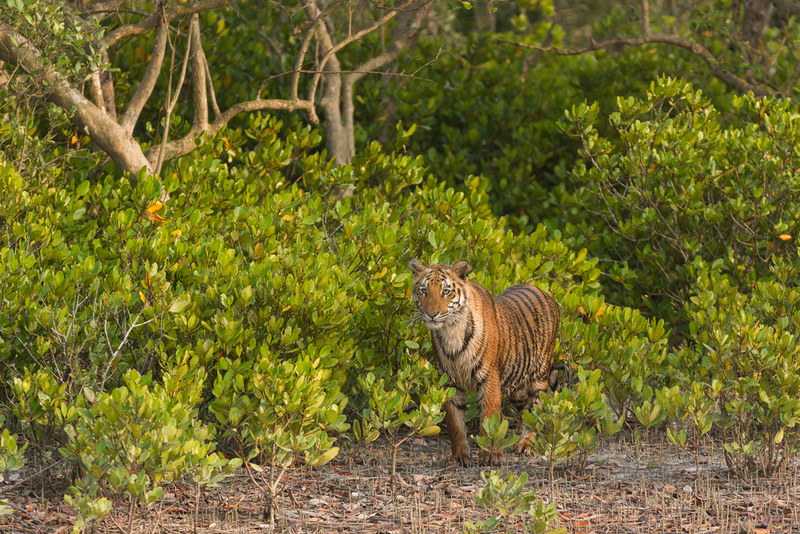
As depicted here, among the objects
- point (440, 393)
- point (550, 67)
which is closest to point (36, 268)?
point (440, 393)

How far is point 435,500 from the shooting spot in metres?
4.89

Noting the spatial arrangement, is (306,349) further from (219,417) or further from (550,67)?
(550,67)

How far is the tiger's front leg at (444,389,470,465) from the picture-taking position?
5.62 metres

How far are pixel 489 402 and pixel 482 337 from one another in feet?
1.44

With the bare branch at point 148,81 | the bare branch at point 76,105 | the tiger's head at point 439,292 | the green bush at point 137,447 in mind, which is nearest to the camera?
the green bush at point 137,447

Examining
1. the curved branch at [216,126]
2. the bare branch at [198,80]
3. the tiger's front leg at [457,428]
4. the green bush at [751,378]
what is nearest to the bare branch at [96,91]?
the curved branch at [216,126]

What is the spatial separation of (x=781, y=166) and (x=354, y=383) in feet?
14.0

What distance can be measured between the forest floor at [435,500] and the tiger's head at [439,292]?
1048mm

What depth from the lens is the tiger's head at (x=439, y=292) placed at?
5.27 metres

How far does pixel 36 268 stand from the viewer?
583cm

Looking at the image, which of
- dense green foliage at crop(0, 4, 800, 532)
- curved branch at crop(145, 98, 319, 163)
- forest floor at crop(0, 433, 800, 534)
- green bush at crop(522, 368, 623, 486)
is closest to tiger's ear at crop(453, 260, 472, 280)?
dense green foliage at crop(0, 4, 800, 532)

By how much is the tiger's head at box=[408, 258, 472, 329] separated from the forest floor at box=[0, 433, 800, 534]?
1.05m

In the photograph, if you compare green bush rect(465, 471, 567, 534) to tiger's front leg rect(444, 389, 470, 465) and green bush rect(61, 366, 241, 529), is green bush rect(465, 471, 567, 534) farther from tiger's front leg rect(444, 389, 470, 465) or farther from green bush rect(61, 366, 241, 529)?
tiger's front leg rect(444, 389, 470, 465)

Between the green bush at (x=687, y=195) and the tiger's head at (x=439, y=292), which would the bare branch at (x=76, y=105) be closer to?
the tiger's head at (x=439, y=292)
